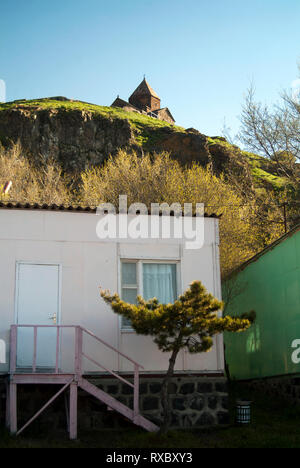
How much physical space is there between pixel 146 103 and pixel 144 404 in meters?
88.0

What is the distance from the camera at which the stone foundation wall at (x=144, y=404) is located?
10.9 metres

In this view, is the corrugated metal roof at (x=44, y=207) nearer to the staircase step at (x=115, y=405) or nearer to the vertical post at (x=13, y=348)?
the vertical post at (x=13, y=348)

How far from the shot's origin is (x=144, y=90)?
95875 mm

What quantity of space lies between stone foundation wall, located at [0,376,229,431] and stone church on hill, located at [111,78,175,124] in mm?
81371

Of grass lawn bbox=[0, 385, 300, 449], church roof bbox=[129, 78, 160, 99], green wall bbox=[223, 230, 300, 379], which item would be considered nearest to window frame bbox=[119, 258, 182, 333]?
grass lawn bbox=[0, 385, 300, 449]

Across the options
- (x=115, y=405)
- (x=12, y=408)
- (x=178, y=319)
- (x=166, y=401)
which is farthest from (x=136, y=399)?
(x=12, y=408)

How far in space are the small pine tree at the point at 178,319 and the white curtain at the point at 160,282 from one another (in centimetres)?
149

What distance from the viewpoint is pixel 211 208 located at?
74.5ft

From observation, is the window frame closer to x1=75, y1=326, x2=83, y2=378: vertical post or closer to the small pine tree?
the small pine tree

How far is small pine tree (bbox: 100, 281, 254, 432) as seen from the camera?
9906 mm

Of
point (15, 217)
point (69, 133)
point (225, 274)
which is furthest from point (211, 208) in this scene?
point (69, 133)

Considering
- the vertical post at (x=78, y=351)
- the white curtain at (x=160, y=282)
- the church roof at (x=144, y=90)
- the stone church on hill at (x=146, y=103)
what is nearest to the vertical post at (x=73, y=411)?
the vertical post at (x=78, y=351)

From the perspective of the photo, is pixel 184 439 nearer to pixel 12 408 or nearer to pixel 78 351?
pixel 78 351

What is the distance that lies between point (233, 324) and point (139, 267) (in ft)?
8.64
